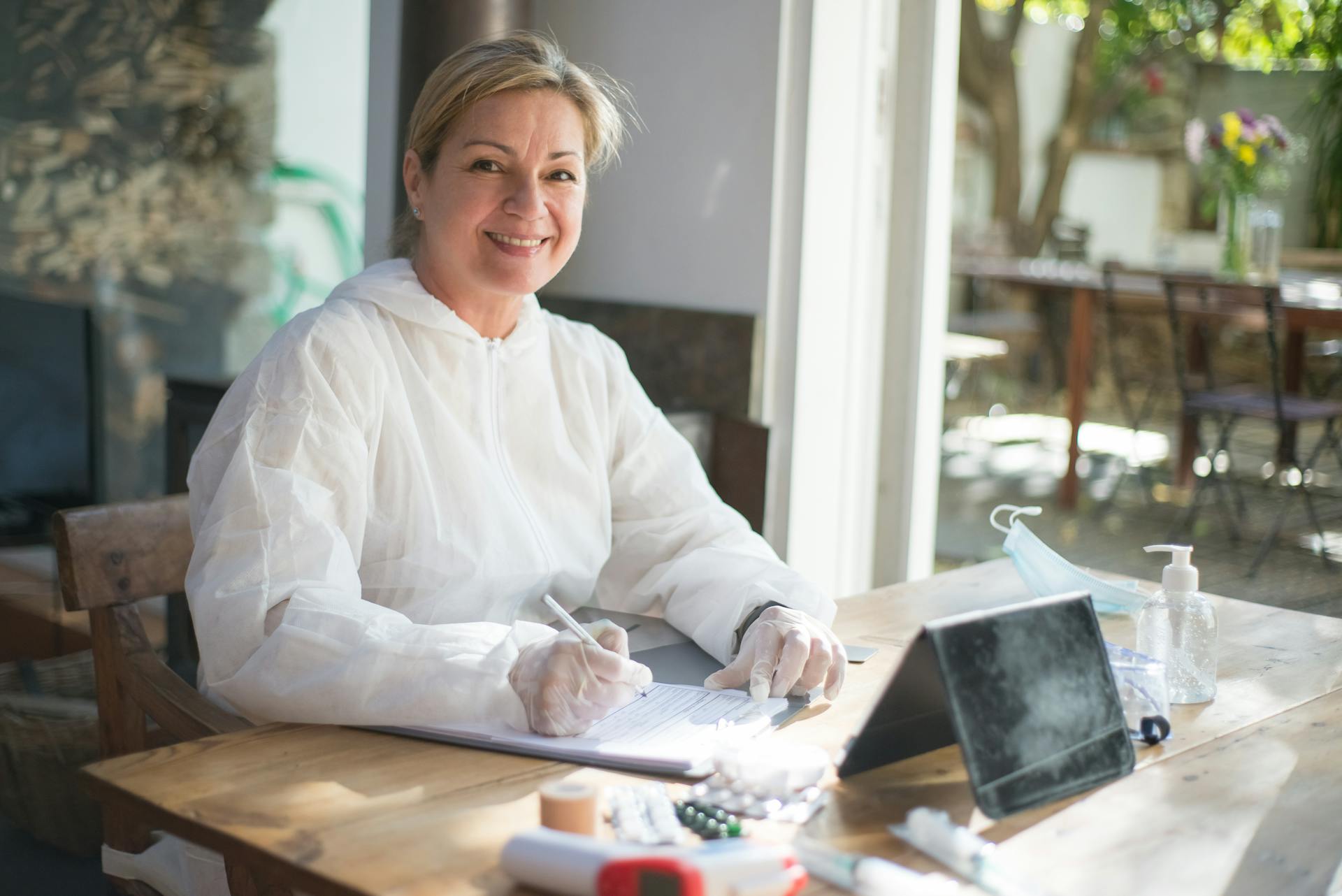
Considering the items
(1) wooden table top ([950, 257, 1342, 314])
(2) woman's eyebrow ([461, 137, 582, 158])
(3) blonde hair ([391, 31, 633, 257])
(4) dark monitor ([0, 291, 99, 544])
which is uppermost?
(3) blonde hair ([391, 31, 633, 257])

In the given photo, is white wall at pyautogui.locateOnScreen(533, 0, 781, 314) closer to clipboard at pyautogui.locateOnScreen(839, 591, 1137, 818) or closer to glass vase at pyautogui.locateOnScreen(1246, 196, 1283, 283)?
glass vase at pyautogui.locateOnScreen(1246, 196, 1283, 283)

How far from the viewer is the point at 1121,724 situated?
1.25 m

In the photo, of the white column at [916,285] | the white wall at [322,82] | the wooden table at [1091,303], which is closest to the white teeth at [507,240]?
the white column at [916,285]

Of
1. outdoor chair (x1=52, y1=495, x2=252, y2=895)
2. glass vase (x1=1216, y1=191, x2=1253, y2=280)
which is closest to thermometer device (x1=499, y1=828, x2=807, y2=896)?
outdoor chair (x1=52, y1=495, x2=252, y2=895)

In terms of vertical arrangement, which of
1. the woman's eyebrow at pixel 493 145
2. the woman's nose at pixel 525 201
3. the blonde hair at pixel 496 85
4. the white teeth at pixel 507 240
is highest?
the blonde hair at pixel 496 85

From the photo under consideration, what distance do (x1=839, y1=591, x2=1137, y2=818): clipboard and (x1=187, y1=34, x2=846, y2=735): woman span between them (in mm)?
213

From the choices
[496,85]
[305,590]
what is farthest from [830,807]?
[496,85]

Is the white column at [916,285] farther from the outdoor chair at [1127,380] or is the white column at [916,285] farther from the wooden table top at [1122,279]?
the outdoor chair at [1127,380]

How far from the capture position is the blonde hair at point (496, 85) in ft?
5.63

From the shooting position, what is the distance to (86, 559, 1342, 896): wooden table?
991 mm

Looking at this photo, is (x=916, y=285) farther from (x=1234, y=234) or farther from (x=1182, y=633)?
(x=1234, y=234)

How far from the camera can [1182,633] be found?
149 cm

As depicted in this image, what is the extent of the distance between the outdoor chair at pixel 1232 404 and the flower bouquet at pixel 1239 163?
13 cm

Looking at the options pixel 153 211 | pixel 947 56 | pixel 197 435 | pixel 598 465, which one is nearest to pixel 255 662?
pixel 598 465
